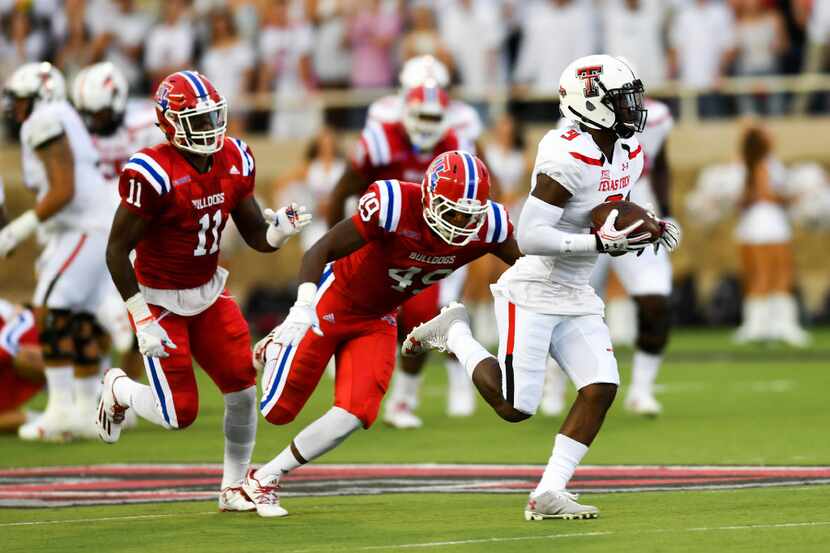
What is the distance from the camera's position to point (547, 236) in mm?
6645

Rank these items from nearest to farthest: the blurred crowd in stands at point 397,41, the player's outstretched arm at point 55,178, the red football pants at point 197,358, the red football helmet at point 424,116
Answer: the red football pants at point 197,358 < the player's outstretched arm at point 55,178 < the red football helmet at point 424,116 < the blurred crowd in stands at point 397,41

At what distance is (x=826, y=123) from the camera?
56.5 ft

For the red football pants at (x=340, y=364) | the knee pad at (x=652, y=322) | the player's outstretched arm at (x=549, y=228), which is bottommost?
the knee pad at (x=652, y=322)

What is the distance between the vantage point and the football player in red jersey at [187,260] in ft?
22.9

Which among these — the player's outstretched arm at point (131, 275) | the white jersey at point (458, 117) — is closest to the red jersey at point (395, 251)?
the player's outstretched arm at point (131, 275)

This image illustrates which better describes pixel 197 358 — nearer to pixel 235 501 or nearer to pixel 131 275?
pixel 131 275

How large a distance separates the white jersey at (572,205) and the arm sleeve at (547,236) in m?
0.13

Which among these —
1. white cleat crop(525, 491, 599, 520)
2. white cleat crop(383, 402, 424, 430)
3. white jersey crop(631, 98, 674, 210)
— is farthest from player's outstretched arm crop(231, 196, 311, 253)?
white jersey crop(631, 98, 674, 210)

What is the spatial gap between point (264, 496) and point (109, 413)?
89 centimetres

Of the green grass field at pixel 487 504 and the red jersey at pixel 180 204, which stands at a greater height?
the red jersey at pixel 180 204

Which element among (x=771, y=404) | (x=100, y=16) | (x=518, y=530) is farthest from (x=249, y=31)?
(x=518, y=530)

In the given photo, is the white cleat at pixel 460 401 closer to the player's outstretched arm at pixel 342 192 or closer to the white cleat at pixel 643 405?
the white cleat at pixel 643 405

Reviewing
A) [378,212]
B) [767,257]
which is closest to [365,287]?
[378,212]

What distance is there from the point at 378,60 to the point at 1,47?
4411 millimetres
